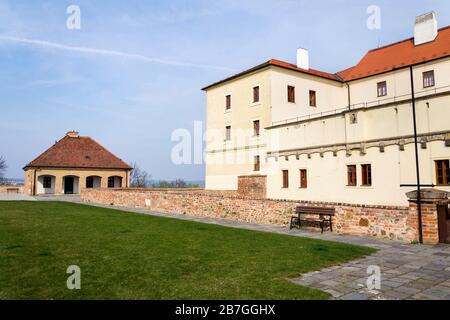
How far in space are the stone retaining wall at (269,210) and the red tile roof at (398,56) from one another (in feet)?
58.7

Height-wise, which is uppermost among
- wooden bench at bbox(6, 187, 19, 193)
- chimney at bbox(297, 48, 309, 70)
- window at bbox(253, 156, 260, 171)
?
chimney at bbox(297, 48, 309, 70)

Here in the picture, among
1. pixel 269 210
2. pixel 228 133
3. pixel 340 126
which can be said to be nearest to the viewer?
pixel 269 210

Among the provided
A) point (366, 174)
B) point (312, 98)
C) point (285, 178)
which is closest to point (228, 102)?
point (312, 98)

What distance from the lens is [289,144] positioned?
78.2ft

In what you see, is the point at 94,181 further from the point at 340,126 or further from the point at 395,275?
the point at 395,275

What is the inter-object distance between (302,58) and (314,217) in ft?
66.8

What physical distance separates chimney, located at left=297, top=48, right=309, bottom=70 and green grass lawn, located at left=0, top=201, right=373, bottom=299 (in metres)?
21.8

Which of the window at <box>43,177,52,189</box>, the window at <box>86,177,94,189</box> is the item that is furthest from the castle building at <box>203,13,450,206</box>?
the window at <box>43,177,52,189</box>

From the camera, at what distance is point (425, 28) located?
26.8 meters

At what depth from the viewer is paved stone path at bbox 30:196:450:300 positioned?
17.8 ft

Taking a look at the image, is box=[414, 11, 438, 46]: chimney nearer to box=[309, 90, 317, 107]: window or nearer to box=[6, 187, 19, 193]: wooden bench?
box=[309, 90, 317, 107]: window

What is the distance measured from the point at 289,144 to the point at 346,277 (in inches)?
706
